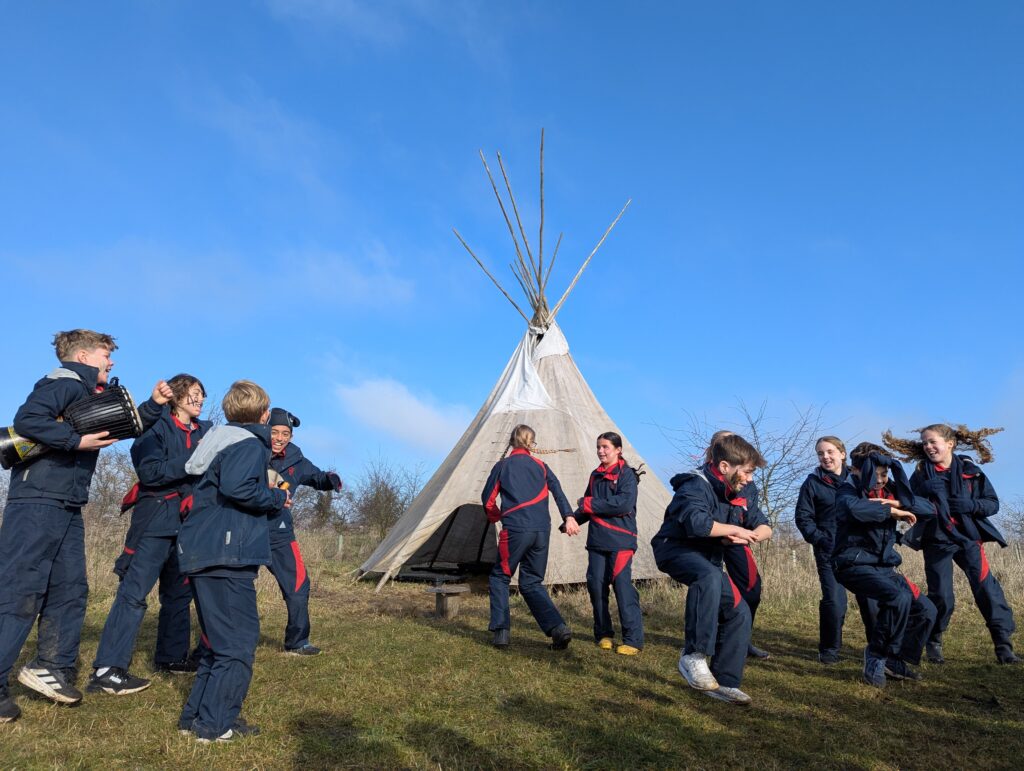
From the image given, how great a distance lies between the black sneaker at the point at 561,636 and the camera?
495cm

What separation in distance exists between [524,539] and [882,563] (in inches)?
90.5

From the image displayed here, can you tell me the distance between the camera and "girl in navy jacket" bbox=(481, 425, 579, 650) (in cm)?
502

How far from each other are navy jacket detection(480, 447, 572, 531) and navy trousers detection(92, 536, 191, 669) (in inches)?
86.4

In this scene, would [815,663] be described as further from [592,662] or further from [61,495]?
[61,495]

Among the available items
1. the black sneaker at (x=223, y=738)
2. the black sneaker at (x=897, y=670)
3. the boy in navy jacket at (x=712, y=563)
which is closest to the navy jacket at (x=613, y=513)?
the boy in navy jacket at (x=712, y=563)

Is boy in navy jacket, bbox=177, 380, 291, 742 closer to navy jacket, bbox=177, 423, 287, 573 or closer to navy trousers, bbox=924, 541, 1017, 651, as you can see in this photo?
navy jacket, bbox=177, 423, 287, 573

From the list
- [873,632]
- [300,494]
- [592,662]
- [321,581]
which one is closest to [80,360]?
[592,662]

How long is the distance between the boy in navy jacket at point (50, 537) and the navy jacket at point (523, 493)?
8.93 feet

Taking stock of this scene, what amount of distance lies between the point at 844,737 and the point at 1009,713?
1.13 metres

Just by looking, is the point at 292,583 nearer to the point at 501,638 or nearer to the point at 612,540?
the point at 501,638

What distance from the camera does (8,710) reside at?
10.4ft

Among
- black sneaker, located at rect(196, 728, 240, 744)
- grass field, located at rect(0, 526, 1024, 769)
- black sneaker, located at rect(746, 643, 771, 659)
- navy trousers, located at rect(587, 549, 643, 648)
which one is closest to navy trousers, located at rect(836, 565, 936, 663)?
grass field, located at rect(0, 526, 1024, 769)

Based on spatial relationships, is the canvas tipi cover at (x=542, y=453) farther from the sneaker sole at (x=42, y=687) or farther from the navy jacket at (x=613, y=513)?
the sneaker sole at (x=42, y=687)

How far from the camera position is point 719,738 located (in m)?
3.12
